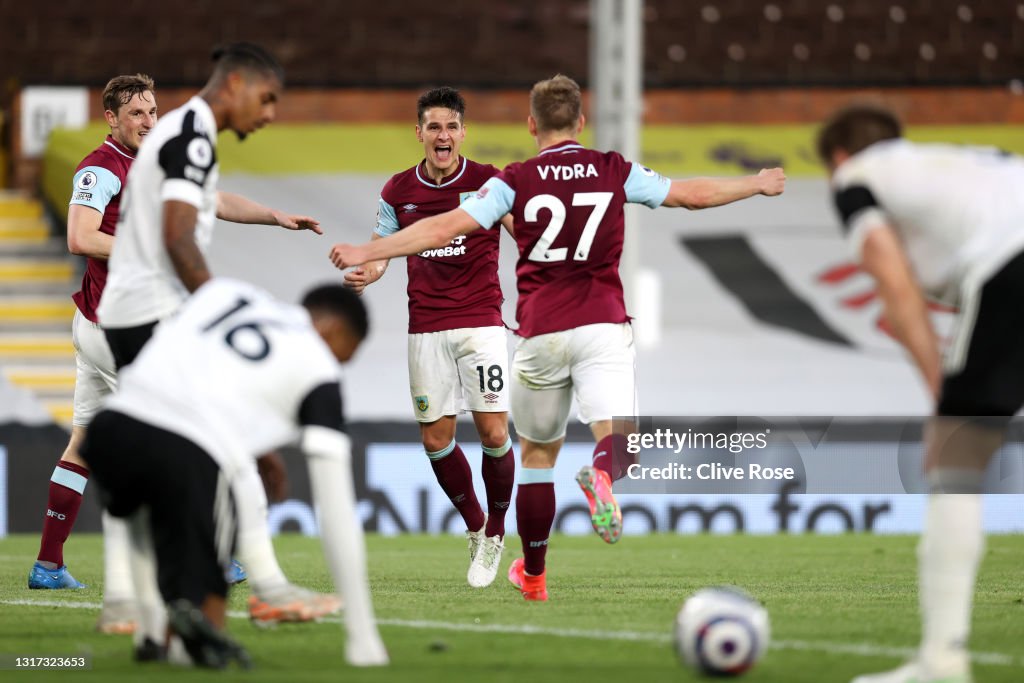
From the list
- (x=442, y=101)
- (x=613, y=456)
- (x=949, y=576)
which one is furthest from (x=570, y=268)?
(x=949, y=576)

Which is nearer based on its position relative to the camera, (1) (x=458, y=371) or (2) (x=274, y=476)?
(2) (x=274, y=476)

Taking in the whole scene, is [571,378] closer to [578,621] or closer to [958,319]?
[578,621]

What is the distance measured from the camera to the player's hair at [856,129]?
443 cm

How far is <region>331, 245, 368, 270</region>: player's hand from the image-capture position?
5.86m

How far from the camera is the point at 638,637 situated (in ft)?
17.8

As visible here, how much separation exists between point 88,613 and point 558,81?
3.02 metres

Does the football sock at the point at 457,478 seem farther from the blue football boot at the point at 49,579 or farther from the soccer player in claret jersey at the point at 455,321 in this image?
the blue football boot at the point at 49,579

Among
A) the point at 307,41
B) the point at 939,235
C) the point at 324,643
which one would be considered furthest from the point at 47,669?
the point at 307,41

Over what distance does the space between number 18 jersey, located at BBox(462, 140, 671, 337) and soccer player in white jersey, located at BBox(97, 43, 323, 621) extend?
4.86ft

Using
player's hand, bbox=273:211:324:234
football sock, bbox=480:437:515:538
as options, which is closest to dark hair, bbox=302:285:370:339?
player's hand, bbox=273:211:324:234

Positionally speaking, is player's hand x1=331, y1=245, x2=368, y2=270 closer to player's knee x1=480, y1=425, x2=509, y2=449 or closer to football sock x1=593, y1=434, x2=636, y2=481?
football sock x1=593, y1=434, x2=636, y2=481

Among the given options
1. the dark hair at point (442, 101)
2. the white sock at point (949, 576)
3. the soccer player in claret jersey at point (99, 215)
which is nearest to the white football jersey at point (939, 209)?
the white sock at point (949, 576)

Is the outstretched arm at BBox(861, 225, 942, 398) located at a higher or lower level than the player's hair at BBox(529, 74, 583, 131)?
lower

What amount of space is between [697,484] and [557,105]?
22.7 feet
